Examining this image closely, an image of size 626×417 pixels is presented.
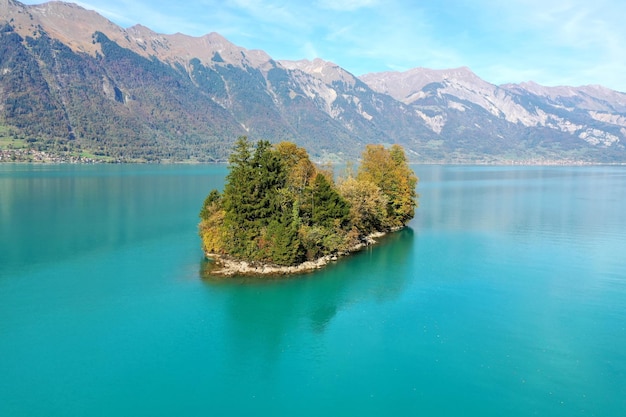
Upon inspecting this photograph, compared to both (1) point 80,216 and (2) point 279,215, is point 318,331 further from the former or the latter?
(1) point 80,216

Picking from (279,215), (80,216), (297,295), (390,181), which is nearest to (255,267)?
(279,215)

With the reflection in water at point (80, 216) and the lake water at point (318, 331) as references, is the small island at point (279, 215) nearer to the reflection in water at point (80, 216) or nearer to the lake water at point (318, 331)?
the lake water at point (318, 331)

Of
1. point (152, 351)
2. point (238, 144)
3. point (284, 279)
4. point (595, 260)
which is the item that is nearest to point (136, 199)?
point (238, 144)

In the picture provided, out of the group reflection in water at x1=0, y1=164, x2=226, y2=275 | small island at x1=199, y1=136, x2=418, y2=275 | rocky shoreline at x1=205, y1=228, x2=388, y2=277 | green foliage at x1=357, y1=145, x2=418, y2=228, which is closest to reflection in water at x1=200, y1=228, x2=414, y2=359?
rocky shoreline at x1=205, y1=228, x2=388, y2=277

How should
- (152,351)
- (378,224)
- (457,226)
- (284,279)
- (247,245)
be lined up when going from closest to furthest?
(152,351) → (284,279) → (247,245) → (378,224) → (457,226)

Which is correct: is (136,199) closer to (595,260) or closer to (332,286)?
(332,286)
